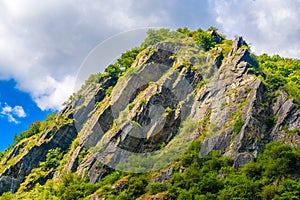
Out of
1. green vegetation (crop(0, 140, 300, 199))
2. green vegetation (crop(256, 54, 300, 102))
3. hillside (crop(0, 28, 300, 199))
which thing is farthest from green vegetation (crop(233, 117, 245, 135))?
green vegetation (crop(256, 54, 300, 102))

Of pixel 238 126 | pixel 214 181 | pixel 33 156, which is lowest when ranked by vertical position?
pixel 214 181

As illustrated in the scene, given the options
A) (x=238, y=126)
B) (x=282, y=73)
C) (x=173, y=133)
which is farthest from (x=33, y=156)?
(x=282, y=73)

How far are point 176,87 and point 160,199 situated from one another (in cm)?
2656

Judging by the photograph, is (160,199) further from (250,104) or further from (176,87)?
(176,87)

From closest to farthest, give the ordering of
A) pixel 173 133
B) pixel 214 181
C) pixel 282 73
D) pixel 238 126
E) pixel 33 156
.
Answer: pixel 214 181 < pixel 238 126 < pixel 173 133 < pixel 33 156 < pixel 282 73

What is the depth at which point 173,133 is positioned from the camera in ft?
189

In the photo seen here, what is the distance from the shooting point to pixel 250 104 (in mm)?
52781

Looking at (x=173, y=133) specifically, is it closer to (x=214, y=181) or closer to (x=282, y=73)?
(x=214, y=181)

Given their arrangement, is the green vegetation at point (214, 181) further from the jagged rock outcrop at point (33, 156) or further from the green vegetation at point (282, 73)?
the jagged rock outcrop at point (33, 156)

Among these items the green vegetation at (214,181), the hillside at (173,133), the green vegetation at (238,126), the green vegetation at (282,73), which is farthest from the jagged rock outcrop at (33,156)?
the green vegetation at (282,73)

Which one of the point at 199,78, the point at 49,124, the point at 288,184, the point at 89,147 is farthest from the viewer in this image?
the point at 49,124

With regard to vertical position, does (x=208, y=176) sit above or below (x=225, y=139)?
below

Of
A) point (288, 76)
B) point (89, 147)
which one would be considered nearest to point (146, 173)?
point (89, 147)

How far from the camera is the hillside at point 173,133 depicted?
146 ft
